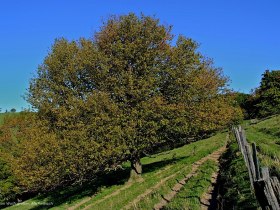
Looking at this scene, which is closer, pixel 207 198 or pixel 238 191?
pixel 238 191

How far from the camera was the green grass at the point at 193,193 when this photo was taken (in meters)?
17.3

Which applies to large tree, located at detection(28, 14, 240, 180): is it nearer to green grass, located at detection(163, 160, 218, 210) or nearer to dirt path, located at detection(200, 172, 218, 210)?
green grass, located at detection(163, 160, 218, 210)

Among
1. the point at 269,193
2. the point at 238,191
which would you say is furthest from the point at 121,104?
the point at 269,193

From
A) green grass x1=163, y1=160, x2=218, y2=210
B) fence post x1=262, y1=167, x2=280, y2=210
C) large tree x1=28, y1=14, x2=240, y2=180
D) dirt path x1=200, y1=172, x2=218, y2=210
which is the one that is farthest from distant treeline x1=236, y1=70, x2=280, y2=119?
fence post x1=262, y1=167, x2=280, y2=210

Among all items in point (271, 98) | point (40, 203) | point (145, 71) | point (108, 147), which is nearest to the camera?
point (108, 147)

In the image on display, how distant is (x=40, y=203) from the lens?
A: 43719 mm

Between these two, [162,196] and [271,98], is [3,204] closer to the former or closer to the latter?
[162,196]

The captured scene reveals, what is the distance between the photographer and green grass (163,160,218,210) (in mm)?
17312

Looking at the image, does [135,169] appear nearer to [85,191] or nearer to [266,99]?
[85,191]

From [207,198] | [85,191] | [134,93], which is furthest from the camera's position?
[85,191]

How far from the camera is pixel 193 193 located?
780 inches

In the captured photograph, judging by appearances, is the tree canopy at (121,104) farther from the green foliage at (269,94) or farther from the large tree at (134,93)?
the green foliage at (269,94)

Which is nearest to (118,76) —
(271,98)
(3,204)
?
(3,204)

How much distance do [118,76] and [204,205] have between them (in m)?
17.9
